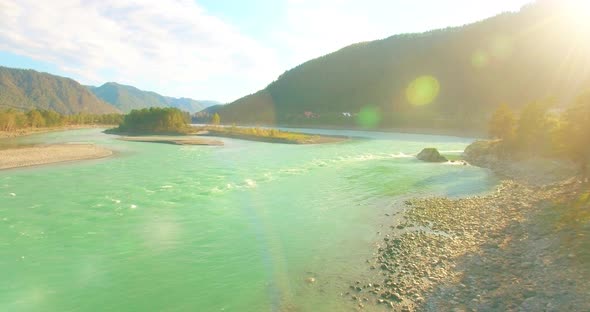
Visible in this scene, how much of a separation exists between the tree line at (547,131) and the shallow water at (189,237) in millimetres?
8804

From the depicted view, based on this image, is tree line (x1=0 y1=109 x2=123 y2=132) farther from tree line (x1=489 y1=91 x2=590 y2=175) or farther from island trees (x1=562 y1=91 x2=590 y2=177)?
island trees (x1=562 y1=91 x2=590 y2=177)

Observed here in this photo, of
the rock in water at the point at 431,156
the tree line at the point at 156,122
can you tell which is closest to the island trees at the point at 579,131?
the rock in water at the point at 431,156

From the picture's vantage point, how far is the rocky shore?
Answer: 14.2 meters

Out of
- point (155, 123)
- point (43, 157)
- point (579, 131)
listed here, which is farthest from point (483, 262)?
point (155, 123)

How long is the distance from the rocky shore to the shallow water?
1714mm

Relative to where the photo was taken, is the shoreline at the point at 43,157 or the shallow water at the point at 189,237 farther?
the shoreline at the point at 43,157

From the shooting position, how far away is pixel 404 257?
63.5 feet

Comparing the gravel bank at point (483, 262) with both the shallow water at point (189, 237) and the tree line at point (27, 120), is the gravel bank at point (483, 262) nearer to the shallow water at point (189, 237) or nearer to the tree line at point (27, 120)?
the shallow water at point (189, 237)

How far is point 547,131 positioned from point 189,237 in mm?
58666

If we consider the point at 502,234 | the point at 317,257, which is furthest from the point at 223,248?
the point at 502,234

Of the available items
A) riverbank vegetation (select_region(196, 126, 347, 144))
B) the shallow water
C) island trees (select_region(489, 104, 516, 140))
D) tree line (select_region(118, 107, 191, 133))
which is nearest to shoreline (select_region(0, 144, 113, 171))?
the shallow water

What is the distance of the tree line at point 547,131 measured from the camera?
33812mm

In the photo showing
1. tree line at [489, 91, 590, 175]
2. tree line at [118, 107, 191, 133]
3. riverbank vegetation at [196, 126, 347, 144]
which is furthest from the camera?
tree line at [118, 107, 191, 133]

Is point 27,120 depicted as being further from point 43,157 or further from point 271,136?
point 43,157
